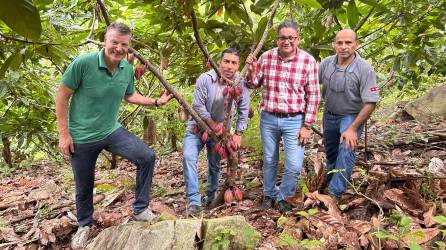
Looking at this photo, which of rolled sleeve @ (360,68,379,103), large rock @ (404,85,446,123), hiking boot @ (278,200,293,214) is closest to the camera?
rolled sleeve @ (360,68,379,103)

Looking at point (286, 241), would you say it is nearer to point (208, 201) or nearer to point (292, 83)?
point (292, 83)

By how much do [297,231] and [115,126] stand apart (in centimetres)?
165

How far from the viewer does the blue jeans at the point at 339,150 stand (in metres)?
3.46

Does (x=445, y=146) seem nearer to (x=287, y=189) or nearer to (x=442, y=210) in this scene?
(x=442, y=210)

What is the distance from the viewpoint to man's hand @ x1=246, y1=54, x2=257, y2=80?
3.23 meters

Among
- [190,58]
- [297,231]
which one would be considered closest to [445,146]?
[297,231]

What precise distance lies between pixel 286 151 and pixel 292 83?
599 millimetres

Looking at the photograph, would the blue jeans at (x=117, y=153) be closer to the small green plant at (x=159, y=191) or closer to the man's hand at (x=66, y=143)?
the man's hand at (x=66, y=143)

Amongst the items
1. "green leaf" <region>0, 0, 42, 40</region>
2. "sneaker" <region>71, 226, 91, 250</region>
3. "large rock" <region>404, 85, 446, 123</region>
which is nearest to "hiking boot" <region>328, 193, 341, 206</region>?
"sneaker" <region>71, 226, 91, 250</region>

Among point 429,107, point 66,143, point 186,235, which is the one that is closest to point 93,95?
point 66,143

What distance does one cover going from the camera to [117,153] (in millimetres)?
3256

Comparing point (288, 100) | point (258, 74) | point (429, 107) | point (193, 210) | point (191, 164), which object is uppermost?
point (258, 74)

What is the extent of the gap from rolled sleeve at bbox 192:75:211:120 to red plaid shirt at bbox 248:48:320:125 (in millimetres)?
435

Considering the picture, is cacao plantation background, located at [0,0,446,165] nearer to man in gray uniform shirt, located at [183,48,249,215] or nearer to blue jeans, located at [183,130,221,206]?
man in gray uniform shirt, located at [183,48,249,215]
